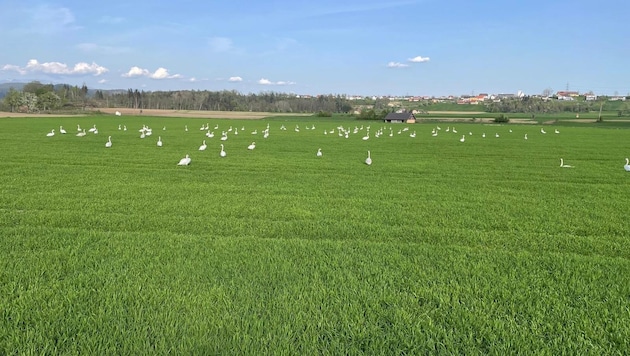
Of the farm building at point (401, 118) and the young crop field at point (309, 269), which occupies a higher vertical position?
the farm building at point (401, 118)

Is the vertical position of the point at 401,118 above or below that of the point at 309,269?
above

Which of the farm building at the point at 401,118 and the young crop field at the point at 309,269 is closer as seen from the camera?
the young crop field at the point at 309,269

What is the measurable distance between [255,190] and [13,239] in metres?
8.79

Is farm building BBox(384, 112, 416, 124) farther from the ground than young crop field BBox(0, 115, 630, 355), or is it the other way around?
farm building BBox(384, 112, 416, 124)

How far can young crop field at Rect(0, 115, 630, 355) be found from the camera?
18.9ft

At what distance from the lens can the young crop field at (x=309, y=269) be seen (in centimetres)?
576

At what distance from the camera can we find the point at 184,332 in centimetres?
579

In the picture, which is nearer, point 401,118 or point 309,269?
point 309,269

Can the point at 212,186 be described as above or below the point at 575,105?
below

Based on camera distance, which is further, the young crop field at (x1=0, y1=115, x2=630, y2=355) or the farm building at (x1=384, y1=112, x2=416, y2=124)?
the farm building at (x1=384, y1=112, x2=416, y2=124)

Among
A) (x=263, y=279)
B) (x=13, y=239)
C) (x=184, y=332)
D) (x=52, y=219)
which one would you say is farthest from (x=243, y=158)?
(x=184, y=332)

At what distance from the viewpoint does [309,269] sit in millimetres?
8172

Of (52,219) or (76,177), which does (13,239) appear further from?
(76,177)

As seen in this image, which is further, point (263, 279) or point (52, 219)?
point (52, 219)
